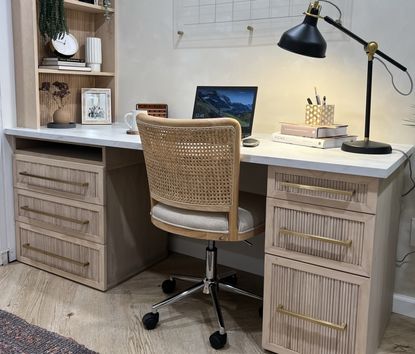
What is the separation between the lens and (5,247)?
8.39 feet

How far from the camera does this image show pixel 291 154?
1698 millimetres

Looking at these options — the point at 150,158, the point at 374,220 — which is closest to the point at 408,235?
the point at 374,220

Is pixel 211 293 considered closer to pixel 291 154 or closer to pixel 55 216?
pixel 291 154

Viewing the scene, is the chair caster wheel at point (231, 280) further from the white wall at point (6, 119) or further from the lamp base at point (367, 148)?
the white wall at point (6, 119)

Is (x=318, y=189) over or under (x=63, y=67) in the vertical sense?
under

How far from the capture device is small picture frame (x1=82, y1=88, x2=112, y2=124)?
2789 millimetres

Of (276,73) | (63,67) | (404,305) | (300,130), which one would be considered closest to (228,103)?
(276,73)

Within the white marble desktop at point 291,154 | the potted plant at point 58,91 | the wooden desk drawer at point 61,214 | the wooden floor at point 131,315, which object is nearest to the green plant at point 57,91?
the potted plant at point 58,91

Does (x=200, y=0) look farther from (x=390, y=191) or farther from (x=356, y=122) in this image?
(x=390, y=191)

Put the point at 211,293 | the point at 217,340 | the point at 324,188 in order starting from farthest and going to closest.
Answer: the point at 211,293 → the point at 217,340 → the point at 324,188

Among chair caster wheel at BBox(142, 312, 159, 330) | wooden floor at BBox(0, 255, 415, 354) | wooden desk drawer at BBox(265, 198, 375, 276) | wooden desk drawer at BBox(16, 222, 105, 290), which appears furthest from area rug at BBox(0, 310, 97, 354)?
wooden desk drawer at BBox(265, 198, 375, 276)

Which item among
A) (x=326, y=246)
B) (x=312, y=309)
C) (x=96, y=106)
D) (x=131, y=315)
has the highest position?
(x=96, y=106)

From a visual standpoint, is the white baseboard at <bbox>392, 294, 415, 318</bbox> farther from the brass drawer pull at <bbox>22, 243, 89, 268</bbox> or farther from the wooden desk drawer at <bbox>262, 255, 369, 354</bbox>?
the brass drawer pull at <bbox>22, 243, 89, 268</bbox>

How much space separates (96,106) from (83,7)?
57 centimetres
